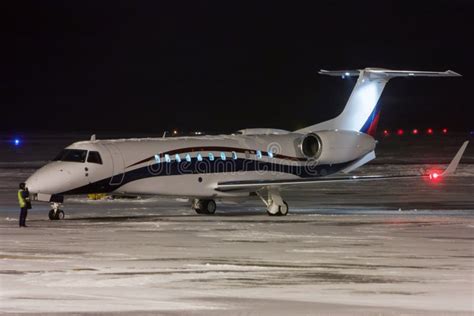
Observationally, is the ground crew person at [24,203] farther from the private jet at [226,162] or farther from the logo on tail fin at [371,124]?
the logo on tail fin at [371,124]

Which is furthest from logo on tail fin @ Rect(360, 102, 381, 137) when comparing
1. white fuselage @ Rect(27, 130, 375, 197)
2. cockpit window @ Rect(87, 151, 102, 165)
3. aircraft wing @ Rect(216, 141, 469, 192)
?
cockpit window @ Rect(87, 151, 102, 165)

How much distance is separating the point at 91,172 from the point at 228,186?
4224mm

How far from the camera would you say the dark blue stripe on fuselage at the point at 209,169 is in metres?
28.7

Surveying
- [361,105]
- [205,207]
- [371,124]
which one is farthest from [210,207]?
[371,124]

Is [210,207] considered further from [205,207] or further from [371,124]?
[371,124]

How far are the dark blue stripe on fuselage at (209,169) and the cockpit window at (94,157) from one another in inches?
21.1

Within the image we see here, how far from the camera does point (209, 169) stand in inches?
1208

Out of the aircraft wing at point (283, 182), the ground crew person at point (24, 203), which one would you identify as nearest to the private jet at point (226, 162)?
the aircraft wing at point (283, 182)

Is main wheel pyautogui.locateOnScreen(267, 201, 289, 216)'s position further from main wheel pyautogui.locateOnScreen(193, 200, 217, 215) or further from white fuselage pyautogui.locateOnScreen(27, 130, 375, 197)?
main wheel pyautogui.locateOnScreen(193, 200, 217, 215)

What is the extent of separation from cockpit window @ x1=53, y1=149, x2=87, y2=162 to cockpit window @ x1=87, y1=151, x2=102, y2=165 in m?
0.13

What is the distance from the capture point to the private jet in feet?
93.0

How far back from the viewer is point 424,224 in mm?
26031

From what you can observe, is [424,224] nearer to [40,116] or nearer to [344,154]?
[344,154]

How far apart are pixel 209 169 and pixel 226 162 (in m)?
0.68
